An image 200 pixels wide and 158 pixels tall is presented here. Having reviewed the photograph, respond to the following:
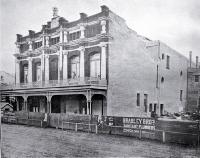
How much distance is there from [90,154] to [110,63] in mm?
10893

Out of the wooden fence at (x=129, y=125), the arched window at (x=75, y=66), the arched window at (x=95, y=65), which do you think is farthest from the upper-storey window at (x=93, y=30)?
the wooden fence at (x=129, y=125)

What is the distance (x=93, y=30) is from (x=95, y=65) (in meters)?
2.94

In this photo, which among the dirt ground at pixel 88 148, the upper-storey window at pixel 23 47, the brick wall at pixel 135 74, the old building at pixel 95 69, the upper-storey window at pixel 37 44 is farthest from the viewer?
the upper-storey window at pixel 23 47

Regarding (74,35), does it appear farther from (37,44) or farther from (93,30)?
(37,44)

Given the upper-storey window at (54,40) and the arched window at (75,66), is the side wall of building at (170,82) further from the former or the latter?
the upper-storey window at (54,40)

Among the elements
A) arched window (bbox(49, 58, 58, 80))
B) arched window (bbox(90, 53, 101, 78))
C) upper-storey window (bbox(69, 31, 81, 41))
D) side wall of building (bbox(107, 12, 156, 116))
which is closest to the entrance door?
arched window (bbox(49, 58, 58, 80))

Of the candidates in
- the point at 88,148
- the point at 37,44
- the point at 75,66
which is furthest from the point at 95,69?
the point at 88,148

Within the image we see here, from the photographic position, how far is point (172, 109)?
26578 millimetres

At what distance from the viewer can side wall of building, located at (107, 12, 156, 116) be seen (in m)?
19.2

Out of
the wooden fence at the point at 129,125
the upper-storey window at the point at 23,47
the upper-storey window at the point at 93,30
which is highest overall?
the upper-storey window at the point at 93,30

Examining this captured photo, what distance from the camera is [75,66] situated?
21609mm

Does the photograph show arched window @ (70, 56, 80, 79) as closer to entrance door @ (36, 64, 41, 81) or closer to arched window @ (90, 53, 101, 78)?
arched window @ (90, 53, 101, 78)

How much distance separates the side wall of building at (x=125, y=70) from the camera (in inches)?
754

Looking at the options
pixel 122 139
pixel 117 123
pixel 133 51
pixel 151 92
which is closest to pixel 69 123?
pixel 117 123
